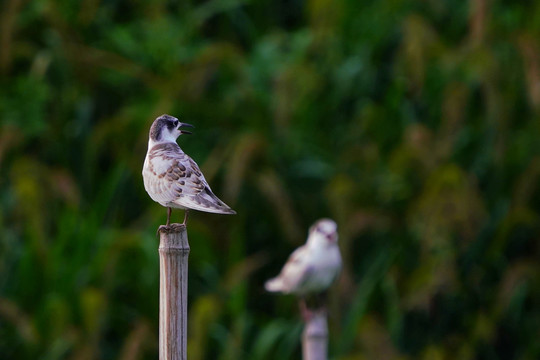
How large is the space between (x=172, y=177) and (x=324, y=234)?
1.46 meters

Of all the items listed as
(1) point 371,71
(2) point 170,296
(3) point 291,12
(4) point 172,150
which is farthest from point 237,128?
(2) point 170,296

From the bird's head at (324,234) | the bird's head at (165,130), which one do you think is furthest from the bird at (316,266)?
the bird's head at (165,130)

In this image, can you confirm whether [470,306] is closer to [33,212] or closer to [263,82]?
[263,82]

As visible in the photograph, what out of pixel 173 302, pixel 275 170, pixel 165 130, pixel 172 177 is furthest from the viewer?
pixel 275 170

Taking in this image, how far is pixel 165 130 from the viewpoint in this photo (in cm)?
234

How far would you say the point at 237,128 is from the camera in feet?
18.7

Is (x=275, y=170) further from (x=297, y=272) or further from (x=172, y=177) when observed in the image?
(x=172, y=177)

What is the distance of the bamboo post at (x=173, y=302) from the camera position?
1.74 metres

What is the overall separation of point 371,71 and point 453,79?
52cm

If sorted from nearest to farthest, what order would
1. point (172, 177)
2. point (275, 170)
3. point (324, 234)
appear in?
point (172, 177), point (324, 234), point (275, 170)

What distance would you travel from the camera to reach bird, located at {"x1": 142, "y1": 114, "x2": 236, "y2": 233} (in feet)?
6.88

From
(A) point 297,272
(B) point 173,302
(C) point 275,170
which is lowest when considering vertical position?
(B) point 173,302

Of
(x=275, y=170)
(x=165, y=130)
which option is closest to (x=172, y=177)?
(x=165, y=130)

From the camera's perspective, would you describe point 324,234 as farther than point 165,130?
Yes
